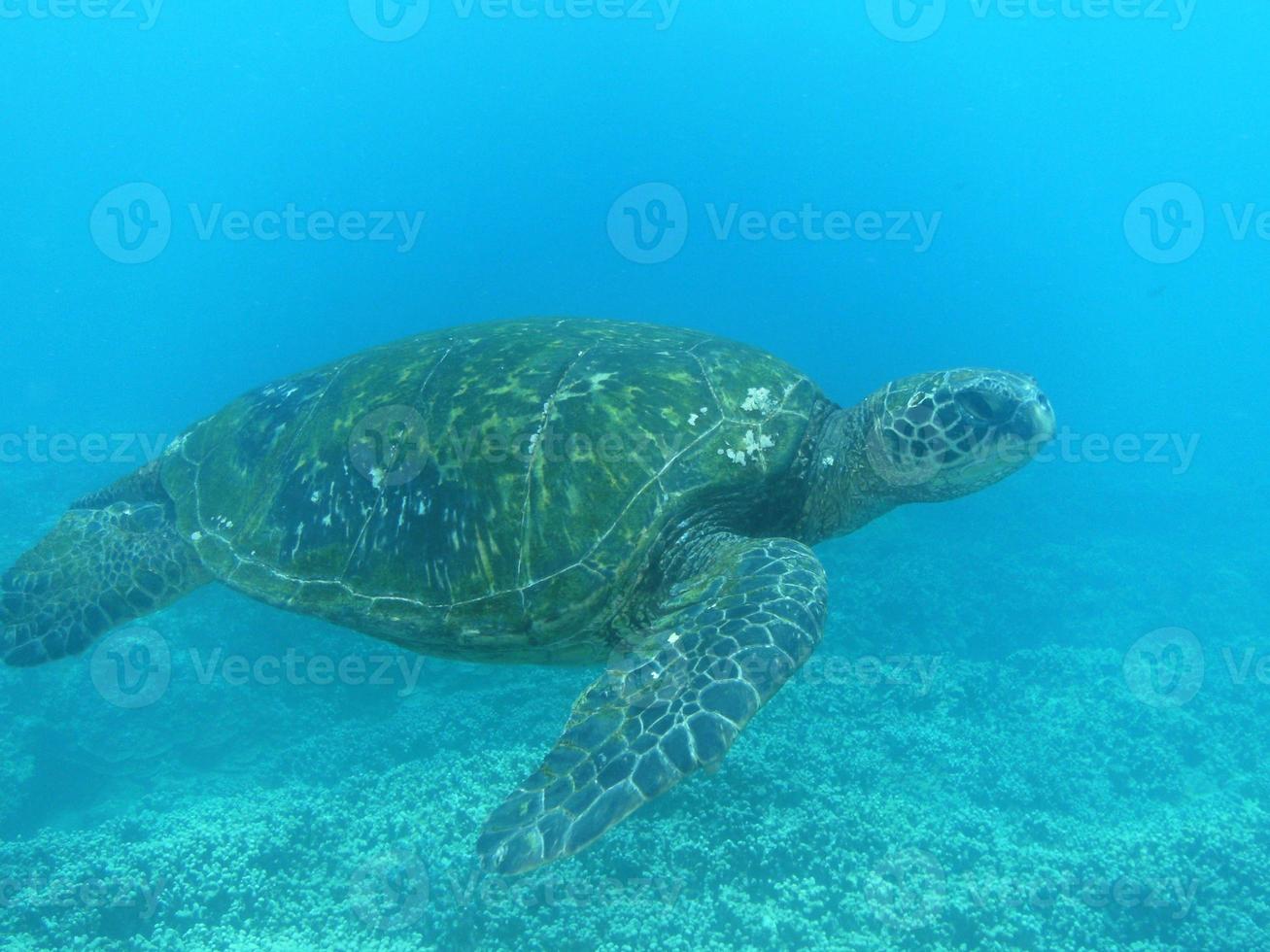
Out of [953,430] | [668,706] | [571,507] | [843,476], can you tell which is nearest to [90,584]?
[571,507]

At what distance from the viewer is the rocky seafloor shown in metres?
4.88

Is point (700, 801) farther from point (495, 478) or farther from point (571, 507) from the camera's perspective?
point (495, 478)

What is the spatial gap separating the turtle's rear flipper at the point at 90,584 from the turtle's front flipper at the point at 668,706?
155 inches

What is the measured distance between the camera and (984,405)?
443cm

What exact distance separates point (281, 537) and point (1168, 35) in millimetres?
132716

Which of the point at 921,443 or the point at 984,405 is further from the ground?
the point at 984,405

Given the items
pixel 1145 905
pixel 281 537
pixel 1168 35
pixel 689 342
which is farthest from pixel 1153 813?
pixel 1168 35

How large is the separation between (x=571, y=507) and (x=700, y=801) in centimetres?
307

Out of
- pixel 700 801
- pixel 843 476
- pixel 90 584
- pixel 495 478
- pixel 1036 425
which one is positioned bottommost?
pixel 700 801

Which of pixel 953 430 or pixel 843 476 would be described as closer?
pixel 953 430

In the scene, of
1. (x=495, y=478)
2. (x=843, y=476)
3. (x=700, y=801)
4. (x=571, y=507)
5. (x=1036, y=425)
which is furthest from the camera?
(x=700, y=801)

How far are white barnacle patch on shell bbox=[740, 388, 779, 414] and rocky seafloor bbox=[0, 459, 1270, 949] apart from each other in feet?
10.7

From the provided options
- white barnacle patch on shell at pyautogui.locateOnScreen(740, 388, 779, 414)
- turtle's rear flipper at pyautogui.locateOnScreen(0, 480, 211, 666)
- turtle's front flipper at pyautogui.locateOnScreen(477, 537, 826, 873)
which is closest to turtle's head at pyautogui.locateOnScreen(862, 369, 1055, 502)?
white barnacle patch on shell at pyautogui.locateOnScreen(740, 388, 779, 414)

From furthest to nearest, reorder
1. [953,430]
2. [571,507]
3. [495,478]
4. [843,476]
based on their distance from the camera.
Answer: [843,476], [953,430], [495,478], [571,507]
